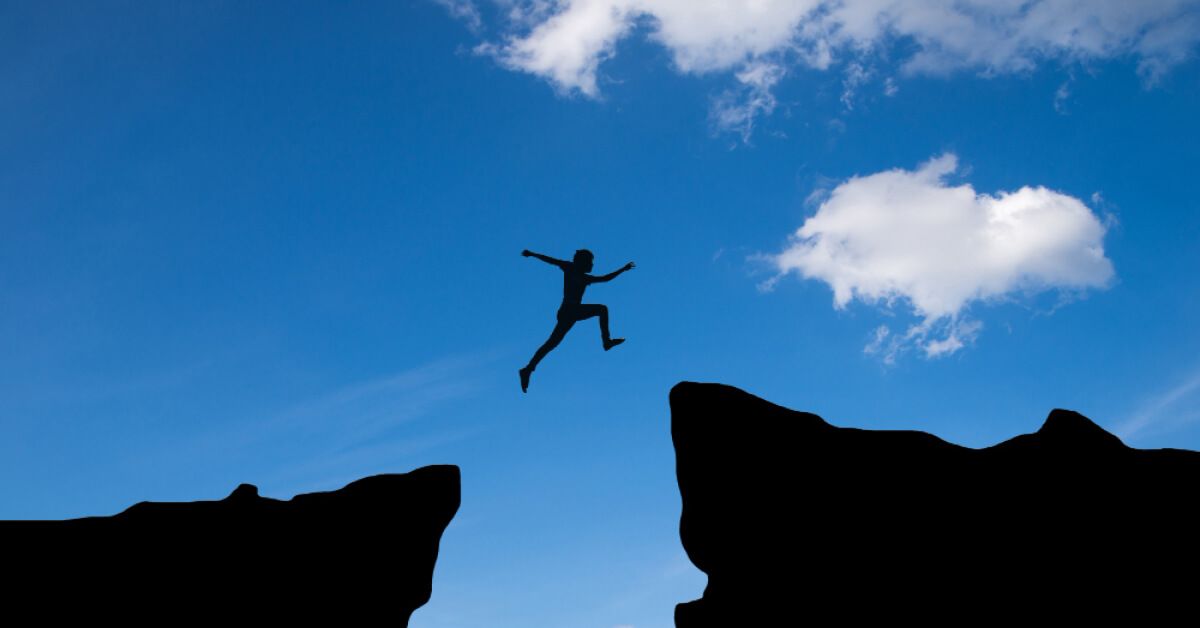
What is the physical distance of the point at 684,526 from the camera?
8828 millimetres

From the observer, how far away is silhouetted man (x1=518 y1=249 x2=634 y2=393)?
44.8ft

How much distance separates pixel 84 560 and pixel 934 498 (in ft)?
26.4

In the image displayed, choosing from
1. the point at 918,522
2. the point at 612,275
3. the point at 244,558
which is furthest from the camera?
the point at 612,275

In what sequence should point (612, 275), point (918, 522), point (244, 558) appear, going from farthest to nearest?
point (612, 275) < point (244, 558) < point (918, 522)

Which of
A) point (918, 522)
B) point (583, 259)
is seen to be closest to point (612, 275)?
point (583, 259)

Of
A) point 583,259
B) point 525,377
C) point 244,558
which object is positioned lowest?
point 244,558

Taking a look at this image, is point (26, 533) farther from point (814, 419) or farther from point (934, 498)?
point (934, 498)

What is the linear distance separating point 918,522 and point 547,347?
7235 millimetres

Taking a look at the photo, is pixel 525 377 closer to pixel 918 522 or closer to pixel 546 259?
pixel 546 259

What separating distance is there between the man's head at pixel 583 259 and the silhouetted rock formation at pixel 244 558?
16.6 feet

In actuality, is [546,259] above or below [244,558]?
above

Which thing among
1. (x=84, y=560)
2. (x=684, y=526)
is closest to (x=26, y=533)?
(x=84, y=560)

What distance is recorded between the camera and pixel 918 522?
8.33 m

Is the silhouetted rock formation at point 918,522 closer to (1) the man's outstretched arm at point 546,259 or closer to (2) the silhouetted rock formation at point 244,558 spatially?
(2) the silhouetted rock formation at point 244,558
